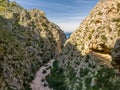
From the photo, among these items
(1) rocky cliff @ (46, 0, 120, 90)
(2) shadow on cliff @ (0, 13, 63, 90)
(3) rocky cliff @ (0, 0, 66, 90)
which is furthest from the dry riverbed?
(1) rocky cliff @ (46, 0, 120, 90)

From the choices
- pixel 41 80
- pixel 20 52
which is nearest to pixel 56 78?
pixel 41 80

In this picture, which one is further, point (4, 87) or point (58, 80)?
point (58, 80)

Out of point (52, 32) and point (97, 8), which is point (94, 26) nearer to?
point (97, 8)

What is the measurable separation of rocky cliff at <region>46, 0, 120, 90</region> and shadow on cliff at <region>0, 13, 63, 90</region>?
7.75m

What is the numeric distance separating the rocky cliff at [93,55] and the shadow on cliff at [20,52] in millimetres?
7752

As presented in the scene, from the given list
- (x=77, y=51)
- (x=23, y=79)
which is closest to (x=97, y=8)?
(x=77, y=51)

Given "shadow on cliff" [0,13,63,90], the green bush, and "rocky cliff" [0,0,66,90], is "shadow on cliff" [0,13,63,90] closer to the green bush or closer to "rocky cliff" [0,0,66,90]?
"rocky cliff" [0,0,66,90]

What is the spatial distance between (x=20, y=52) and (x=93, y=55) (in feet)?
89.1

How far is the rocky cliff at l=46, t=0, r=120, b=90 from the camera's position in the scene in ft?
191

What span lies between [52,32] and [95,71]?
58542mm

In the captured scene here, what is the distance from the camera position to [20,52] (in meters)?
84.1

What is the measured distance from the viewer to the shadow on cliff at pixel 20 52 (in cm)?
A: 6675

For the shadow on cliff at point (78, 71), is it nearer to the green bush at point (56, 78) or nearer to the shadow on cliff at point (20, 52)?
the green bush at point (56, 78)

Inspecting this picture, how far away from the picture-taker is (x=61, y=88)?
6619 centimetres
